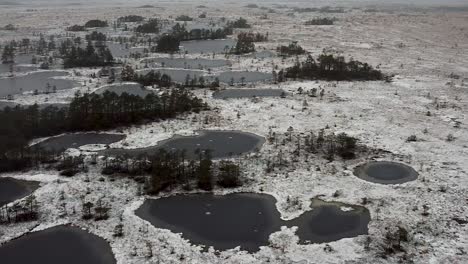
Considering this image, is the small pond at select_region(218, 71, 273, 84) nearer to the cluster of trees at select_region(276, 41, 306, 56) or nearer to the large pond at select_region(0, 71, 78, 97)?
the cluster of trees at select_region(276, 41, 306, 56)

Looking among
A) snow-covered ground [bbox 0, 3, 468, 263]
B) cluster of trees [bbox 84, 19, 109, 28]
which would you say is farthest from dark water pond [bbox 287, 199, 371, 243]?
cluster of trees [bbox 84, 19, 109, 28]

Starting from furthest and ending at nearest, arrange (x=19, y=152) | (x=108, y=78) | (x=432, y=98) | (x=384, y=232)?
(x=108, y=78) → (x=432, y=98) → (x=19, y=152) → (x=384, y=232)

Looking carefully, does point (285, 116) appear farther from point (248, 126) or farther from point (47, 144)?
point (47, 144)

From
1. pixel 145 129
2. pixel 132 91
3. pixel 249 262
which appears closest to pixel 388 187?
pixel 249 262

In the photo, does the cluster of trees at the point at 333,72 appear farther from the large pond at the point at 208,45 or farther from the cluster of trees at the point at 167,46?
the cluster of trees at the point at 167,46

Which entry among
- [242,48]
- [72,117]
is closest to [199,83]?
[72,117]
